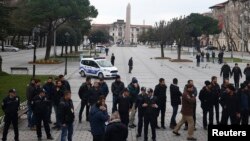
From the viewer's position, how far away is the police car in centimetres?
3522

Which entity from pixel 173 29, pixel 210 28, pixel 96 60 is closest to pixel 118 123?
pixel 96 60

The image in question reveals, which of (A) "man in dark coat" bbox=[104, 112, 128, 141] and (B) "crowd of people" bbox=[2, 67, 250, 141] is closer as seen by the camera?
(A) "man in dark coat" bbox=[104, 112, 128, 141]

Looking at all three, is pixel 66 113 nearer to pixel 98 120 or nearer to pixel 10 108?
pixel 98 120

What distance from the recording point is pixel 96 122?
10859 mm

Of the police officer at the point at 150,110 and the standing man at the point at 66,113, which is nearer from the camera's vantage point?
the standing man at the point at 66,113

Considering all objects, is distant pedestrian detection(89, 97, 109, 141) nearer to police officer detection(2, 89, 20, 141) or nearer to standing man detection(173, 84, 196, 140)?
police officer detection(2, 89, 20, 141)

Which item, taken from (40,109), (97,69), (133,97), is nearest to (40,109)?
(40,109)

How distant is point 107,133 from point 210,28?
3889 inches

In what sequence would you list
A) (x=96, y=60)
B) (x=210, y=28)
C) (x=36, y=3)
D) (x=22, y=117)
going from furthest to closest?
1. (x=210, y=28)
2. (x=36, y=3)
3. (x=96, y=60)
4. (x=22, y=117)

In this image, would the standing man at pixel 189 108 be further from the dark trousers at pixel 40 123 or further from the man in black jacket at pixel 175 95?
the dark trousers at pixel 40 123

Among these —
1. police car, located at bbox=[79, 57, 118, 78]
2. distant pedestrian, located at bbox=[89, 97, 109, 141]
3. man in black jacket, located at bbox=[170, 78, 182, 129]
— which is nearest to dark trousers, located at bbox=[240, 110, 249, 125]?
man in black jacket, located at bbox=[170, 78, 182, 129]

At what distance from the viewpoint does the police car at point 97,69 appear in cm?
3522

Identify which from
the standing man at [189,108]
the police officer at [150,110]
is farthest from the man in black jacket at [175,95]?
the police officer at [150,110]

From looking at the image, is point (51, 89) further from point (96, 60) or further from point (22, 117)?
point (96, 60)
